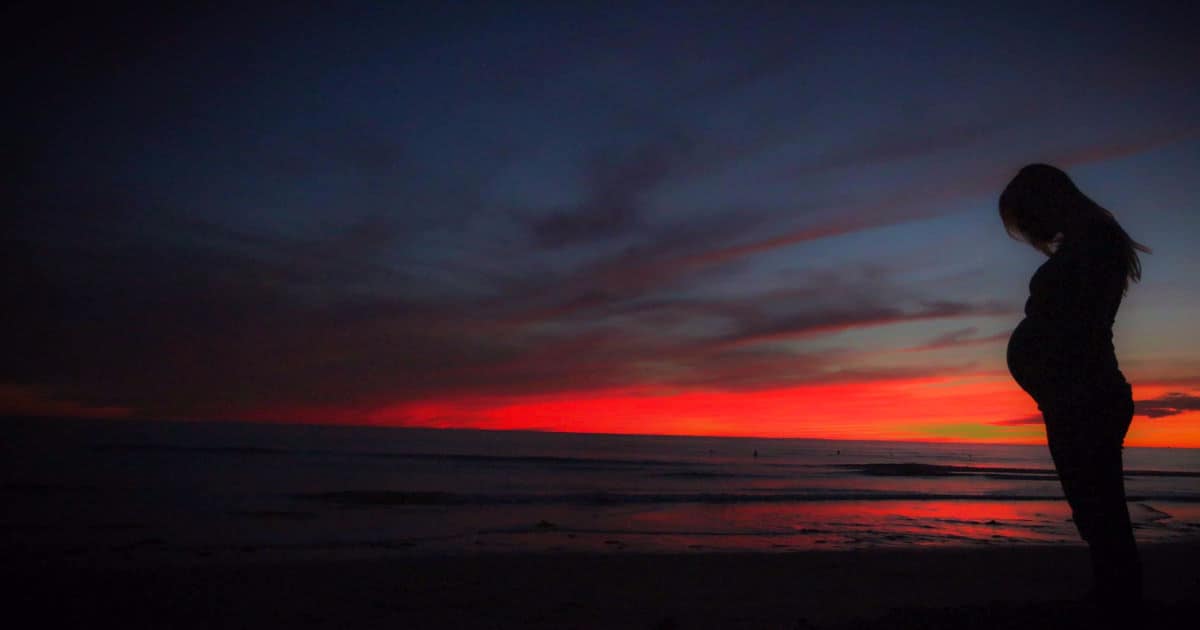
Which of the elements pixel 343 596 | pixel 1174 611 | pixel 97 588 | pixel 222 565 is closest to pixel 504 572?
pixel 343 596

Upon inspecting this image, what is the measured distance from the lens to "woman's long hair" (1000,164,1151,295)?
290 cm

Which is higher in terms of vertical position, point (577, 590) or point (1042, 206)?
point (1042, 206)

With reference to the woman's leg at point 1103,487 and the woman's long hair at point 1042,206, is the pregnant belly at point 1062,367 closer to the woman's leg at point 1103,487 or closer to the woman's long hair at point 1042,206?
the woman's leg at point 1103,487

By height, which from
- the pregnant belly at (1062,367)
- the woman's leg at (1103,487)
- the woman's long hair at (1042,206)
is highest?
the woman's long hair at (1042,206)

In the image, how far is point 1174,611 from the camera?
3279 mm

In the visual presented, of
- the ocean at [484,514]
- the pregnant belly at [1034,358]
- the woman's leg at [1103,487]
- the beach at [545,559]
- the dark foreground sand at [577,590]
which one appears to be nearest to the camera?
the woman's leg at [1103,487]

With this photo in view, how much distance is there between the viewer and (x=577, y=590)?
7625 millimetres

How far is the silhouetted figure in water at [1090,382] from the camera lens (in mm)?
2652

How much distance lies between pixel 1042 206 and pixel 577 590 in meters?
6.41

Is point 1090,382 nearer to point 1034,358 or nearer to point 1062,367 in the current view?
point 1062,367

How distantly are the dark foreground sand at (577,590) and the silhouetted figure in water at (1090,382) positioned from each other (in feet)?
3.94

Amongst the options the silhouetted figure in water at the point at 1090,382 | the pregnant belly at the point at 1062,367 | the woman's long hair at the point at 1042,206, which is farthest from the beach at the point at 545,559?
the woman's long hair at the point at 1042,206

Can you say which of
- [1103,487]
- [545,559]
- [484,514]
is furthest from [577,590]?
[484,514]

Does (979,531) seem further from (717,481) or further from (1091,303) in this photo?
(717,481)
